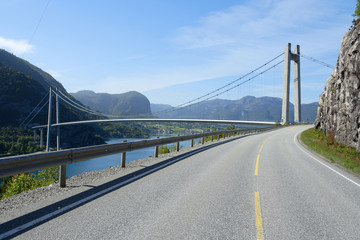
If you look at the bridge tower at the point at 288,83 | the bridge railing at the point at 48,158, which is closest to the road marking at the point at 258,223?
the bridge railing at the point at 48,158

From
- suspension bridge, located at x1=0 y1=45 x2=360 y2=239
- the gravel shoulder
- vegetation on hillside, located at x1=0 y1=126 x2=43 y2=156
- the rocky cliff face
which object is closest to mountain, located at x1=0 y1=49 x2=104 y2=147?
vegetation on hillside, located at x1=0 y1=126 x2=43 y2=156

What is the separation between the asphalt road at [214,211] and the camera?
3.60m

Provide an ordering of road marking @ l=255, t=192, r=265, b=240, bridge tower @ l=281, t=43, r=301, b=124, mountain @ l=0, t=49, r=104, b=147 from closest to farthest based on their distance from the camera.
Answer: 1. road marking @ l=255, t=192, r=265, b=240
2. bridge tower @ l=281, t=43, r=301, b=124
3. mountain @ l=0, t=49, r=104, b=147

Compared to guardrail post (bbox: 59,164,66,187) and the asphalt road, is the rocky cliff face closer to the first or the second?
the asphalt road

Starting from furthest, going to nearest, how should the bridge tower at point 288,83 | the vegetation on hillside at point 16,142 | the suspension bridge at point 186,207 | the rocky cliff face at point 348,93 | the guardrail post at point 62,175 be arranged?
the bridge tower at point 288,83 → the vegetation on hillside at point 16,142 → the rocky cliff face at point 348,93 → the guardrail post at point 62,175 → the suspension bridge at point 186,207

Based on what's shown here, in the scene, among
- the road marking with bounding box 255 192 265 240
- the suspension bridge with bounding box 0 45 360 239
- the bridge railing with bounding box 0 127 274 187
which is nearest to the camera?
the road marking with bounding box 255 192 265 240

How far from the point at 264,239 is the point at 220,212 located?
1122 millimetres

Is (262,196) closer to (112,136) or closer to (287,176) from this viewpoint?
(287,176)

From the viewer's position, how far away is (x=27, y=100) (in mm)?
101062

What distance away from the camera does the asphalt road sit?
3.60 metres

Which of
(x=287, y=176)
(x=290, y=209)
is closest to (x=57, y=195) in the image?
(x=290, y=209)

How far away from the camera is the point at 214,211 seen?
178 inches

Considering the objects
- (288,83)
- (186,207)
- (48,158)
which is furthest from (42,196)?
(288,83)

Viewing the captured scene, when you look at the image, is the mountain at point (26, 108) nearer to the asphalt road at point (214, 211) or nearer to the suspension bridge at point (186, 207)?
the suspension bridge at point (186, 207)
